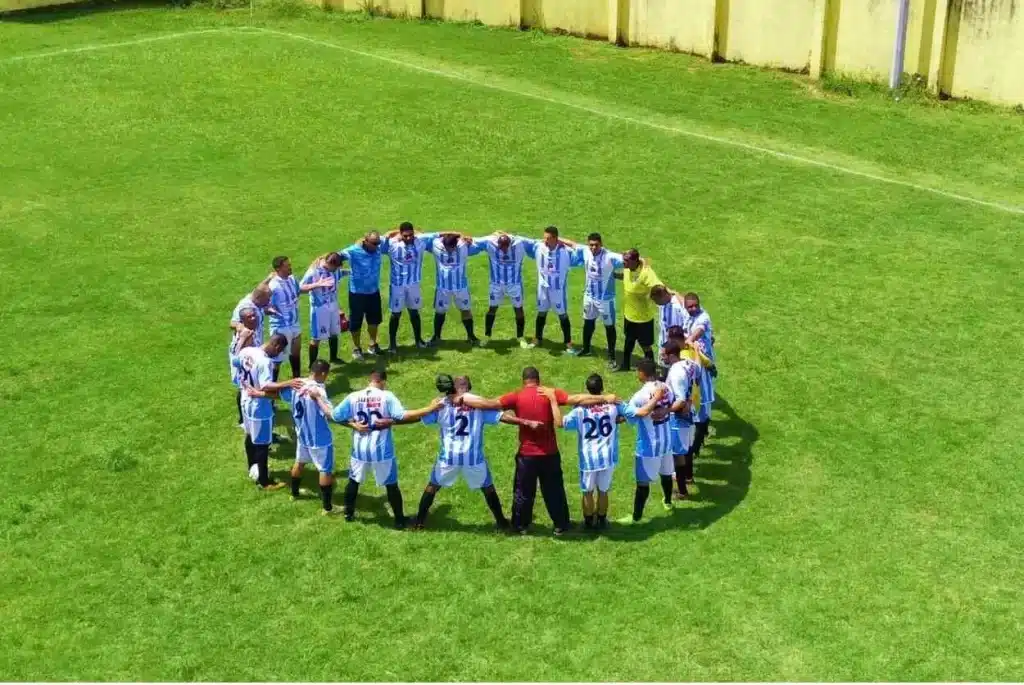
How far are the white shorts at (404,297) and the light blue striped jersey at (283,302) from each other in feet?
6.06

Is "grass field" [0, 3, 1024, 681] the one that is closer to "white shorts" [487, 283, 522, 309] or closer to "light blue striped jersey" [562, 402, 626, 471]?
"white shorts" [487, 283, 522, 309]

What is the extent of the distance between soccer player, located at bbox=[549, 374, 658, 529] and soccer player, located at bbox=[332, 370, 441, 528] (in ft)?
5.54

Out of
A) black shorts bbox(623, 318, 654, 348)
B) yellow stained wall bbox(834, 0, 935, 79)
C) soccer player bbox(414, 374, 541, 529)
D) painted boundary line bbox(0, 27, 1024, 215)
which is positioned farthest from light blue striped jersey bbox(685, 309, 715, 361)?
yellow stained wall bbox(834, 0, 935, 79)

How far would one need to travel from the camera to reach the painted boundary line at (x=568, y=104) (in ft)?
87.9

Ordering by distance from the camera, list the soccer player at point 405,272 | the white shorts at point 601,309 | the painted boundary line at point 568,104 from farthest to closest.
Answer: the painted boundary line at point 568,104 < the soccer player at point 405,272 < the white shorts at point 601,309

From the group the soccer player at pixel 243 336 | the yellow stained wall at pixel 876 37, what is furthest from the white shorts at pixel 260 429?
the yellow stained wall at pixel 876 37

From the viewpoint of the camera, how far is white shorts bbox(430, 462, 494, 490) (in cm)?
1479

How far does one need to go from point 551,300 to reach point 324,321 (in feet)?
11.8

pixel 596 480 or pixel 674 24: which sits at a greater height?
pixel 674 24

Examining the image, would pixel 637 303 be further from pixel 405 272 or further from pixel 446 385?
pixel 446 385

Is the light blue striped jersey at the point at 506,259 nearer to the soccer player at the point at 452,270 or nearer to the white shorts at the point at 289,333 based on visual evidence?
the soccer player at the point at 452,270

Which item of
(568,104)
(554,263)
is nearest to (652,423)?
(554,263)

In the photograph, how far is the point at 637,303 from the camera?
1880 centimetres

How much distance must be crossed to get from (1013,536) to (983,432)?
2753mm
